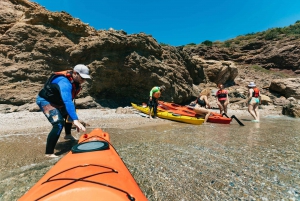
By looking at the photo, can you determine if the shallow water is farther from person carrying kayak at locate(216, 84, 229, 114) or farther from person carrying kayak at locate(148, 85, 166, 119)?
person carrying kayak at locate(216, 84, 229, 114)

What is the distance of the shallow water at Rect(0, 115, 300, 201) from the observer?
200cm

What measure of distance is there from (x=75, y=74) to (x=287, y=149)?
4.11 m

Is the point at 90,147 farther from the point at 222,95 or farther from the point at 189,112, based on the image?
the point at 222,95

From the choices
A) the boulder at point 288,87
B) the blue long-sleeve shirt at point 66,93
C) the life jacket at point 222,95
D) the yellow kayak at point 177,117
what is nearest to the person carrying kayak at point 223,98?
the life jacket at point 222,95

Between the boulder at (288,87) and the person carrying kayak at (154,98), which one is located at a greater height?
the boulder at (288,87)

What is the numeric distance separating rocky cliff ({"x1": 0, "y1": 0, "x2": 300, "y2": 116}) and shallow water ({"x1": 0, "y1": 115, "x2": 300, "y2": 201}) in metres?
6.89

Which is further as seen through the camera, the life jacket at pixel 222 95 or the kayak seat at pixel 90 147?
the life jacket at pixel 222 95

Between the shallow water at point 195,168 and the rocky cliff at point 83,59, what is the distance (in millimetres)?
6894

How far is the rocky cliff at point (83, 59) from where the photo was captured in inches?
387

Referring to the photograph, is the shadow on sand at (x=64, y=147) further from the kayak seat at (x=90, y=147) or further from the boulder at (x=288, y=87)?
Result: the boulder at (x=288, y=87)

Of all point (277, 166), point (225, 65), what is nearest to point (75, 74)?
point (277, 166)

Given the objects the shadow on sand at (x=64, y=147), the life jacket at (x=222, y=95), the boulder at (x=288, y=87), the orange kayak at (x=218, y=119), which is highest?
the boulder at (x=288, y=87)

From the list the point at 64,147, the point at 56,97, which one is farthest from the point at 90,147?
the point at 64,147

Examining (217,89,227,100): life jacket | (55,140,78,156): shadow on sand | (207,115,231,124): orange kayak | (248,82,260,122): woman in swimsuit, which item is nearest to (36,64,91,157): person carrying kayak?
(55,140,78,156): shadow on sand
